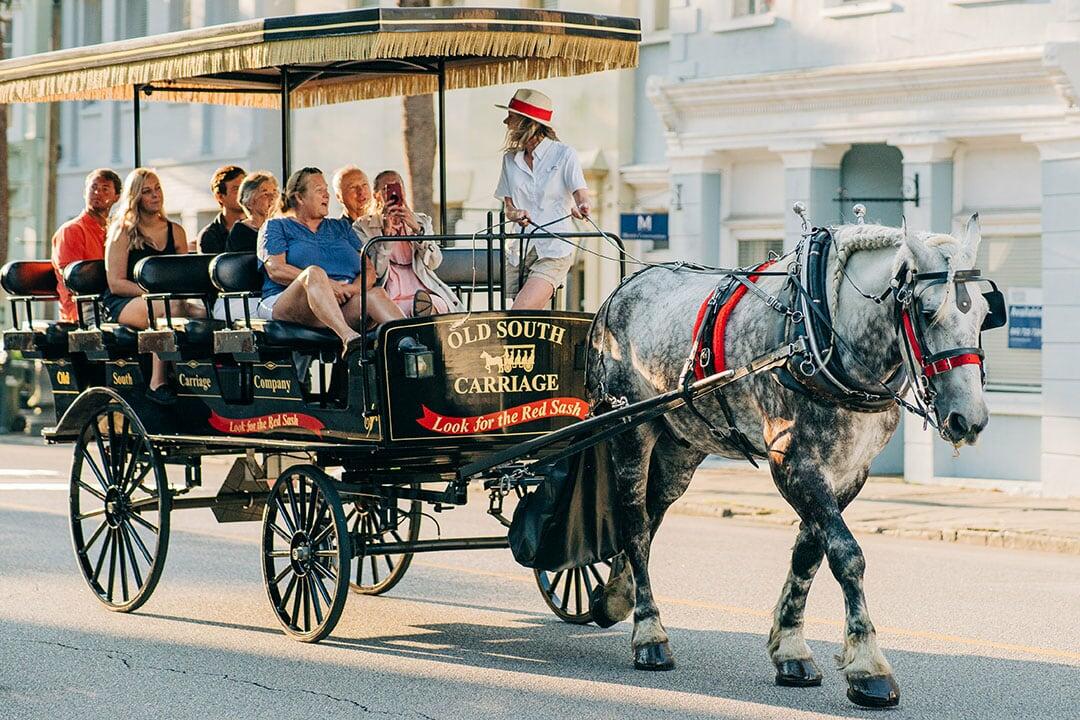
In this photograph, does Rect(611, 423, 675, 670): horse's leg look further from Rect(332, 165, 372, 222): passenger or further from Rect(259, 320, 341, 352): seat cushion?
Rect(332, 165, 372, 222): passenger

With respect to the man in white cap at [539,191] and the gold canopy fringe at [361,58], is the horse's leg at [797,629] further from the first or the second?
the gold canopy fringe at [361,58]

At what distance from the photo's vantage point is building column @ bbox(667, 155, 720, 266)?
21672 millimetres

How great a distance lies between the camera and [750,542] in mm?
14266

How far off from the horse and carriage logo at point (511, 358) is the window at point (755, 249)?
12335 mm

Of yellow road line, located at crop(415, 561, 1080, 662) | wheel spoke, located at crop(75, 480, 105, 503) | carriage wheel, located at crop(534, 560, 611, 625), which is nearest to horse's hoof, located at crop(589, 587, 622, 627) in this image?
carriage wheel, located at crop(534, 560, 611, 625)

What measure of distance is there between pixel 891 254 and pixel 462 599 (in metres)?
4.23

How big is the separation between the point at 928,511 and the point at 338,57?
886cm

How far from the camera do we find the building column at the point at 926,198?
1903 centimetres

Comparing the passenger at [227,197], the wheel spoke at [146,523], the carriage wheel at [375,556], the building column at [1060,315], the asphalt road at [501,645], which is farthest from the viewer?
the building column at [1060,315]

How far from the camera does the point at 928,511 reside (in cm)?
1645

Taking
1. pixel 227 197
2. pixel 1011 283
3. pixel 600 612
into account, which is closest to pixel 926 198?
pixel 1011 283

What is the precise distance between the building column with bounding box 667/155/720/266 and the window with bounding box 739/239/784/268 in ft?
0.96

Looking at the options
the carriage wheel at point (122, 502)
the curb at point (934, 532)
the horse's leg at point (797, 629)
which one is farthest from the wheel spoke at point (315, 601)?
A: the curb at point (934, 532)

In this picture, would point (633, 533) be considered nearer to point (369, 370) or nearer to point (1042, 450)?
point (369, 370)
